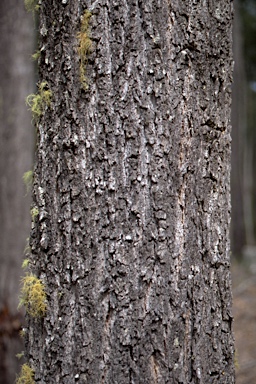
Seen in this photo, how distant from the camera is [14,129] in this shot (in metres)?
5.11

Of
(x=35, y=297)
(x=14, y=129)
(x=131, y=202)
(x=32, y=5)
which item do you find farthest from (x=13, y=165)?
(x=131, y=202)

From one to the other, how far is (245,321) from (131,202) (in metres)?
5.96

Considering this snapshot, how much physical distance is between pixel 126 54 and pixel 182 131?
1.24 ft

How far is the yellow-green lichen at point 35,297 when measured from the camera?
6.14 feet

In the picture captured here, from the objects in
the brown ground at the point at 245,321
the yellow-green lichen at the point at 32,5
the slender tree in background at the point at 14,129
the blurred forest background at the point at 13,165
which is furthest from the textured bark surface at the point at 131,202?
the slender tree in background at the point at 14,129

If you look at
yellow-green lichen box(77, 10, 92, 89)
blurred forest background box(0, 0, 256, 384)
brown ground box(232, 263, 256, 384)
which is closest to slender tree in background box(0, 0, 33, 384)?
blurred forest background box(0, 0, 256, 384)

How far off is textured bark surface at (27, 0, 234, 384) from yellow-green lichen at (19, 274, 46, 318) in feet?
0.13

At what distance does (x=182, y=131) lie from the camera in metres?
1.82

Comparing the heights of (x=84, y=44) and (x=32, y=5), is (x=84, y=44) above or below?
below

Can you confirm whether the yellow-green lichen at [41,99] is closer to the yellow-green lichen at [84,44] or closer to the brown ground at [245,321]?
the yellow-green lichen at [84,44]

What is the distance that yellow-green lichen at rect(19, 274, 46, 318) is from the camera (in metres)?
1.87

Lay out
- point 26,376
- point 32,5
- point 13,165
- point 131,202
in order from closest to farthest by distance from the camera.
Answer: point 131,202 → point 26,376 → point 32,5 → point 13,165

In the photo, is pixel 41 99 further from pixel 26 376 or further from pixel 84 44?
pixel 26 376

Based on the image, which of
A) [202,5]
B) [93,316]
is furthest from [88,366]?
[202,5]
